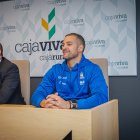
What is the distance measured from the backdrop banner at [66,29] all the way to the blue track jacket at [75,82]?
96 cm

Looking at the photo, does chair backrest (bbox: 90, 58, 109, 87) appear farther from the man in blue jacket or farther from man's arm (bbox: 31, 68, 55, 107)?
man's arm (bbox: 31, 68, 55, 107)

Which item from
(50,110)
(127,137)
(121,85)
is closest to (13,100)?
(50,110)

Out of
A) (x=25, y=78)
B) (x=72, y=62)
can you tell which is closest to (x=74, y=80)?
(x=72, y=62)

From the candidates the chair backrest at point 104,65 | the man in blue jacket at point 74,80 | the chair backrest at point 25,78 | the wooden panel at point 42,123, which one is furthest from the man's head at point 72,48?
the wooden panel at point 42,123

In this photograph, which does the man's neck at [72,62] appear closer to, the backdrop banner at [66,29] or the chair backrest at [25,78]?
the chair backrest at [25,78]

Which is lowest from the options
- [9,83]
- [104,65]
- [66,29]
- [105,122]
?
[105,122]

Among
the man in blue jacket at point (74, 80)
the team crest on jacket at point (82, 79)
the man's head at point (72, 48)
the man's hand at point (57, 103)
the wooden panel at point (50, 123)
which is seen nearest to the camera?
the wooden panel at point (50, 123)

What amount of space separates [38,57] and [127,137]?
1591 millimetres

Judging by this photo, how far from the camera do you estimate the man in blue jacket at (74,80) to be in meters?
1.81

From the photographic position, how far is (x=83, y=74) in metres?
1.97

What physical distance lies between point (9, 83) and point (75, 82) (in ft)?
2.12

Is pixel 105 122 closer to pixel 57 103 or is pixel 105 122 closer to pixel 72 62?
pixel 57 103

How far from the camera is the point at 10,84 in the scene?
2.19 meters

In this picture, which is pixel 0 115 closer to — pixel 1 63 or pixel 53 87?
pixel 53 87
